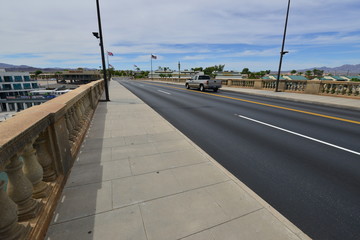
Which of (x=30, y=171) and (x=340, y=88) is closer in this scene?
(x=30, y=171)

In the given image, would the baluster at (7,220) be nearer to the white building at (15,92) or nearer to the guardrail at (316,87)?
the guardrail at (316,87)

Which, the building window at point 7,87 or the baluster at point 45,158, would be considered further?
the building window at point 7,87

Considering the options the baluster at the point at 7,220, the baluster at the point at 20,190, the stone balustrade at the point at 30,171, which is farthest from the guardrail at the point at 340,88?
the baluster at the point at 7,220

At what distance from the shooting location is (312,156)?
15.0 ft

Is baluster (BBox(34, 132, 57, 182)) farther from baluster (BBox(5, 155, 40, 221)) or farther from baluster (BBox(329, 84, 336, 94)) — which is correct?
baluster (BBox(329, 84, 336, 94))

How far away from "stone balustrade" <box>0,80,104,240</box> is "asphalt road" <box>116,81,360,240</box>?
130 inches

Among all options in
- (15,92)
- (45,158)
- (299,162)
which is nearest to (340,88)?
(299,162)

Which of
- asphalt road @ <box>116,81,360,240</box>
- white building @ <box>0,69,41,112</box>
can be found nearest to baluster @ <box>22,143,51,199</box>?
asphalt road @ <box>116,81,360,240</box>

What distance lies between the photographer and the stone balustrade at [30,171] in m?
1.70

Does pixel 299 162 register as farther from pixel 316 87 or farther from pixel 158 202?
pixel 316 87

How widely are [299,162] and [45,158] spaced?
5.17 meters

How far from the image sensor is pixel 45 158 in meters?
2.80

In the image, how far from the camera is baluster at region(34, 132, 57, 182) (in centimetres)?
272

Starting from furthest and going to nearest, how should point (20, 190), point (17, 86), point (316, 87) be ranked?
point (17, 86) < point (316, 87) < point (20, 190)
